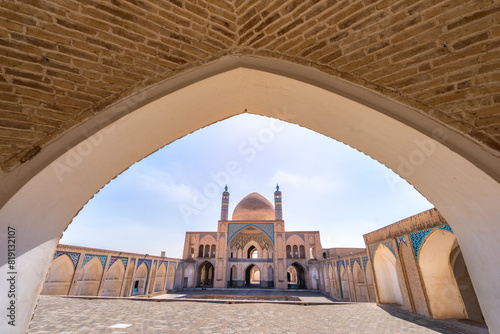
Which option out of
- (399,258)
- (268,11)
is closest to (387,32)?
(268,11)

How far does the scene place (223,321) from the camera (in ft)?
18.1

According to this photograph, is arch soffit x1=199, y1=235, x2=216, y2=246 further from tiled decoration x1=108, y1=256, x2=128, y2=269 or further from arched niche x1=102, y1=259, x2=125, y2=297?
arched niche x1=102, y1=259, x2=125, y2=297

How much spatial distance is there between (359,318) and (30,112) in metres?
7.37

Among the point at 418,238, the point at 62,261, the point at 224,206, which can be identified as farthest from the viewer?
the point at 224,206

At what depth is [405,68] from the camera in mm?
1548

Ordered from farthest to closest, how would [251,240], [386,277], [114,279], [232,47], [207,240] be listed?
[251,240] → [207,240] → [114,279] → [386,277] → [232,47]

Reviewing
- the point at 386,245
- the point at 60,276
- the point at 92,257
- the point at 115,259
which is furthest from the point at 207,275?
the point at 386,245

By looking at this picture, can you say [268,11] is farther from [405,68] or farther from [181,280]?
[181,280]

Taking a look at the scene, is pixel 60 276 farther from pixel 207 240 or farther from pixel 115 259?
pixel 207 240

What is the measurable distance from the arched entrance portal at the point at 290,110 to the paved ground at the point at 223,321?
3.80m

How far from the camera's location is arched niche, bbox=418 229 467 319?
595 centimetres

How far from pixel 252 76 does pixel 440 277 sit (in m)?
7.33

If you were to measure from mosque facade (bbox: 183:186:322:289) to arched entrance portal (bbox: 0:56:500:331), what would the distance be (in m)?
18.4

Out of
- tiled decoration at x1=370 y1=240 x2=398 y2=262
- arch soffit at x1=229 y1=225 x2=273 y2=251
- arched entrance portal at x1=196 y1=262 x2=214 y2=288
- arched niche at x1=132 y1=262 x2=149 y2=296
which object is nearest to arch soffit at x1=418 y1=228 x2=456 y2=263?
tiled decoration at x1=370 y1=240 x2=398 y2=262
